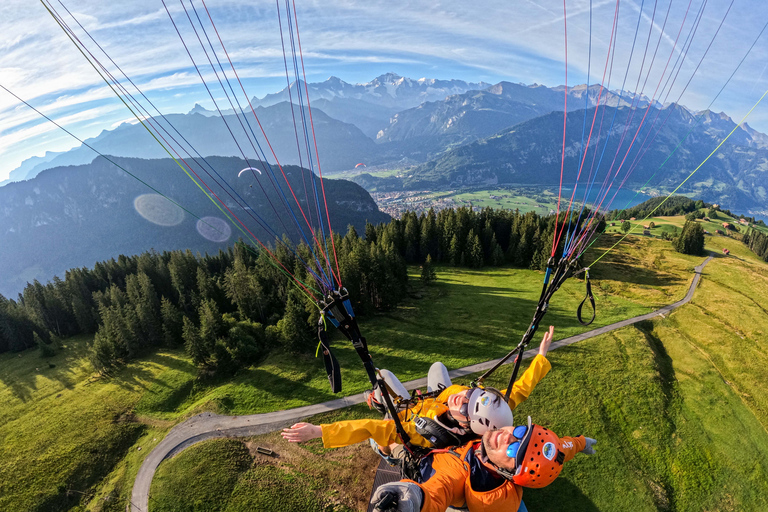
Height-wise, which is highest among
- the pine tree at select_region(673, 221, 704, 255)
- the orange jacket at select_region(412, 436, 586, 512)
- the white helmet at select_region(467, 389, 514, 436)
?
the white helmet at select_region(467, 389, 514, 436)

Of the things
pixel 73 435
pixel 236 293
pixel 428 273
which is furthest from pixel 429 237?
pixel 73 435

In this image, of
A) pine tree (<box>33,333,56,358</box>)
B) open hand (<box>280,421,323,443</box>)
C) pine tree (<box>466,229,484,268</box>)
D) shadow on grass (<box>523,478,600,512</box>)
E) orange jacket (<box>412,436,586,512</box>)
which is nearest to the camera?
orange jacket (<box>412,436,586,512</box>)

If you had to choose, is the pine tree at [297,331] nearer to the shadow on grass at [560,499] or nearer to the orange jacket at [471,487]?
the shadow on grass at [560,499]

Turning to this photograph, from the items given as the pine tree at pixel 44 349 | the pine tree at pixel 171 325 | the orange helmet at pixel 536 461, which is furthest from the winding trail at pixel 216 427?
the pine tree at pixel 44 349

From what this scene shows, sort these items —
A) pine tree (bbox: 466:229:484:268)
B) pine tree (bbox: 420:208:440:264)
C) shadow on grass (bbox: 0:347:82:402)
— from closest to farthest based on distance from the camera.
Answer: shadow on grass (bbox: 0:347:82:402) < pine tree (bbox: 466:229:484:268) < pine tree (bbox: 420:208:440:264)

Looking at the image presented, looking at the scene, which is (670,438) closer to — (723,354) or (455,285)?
(723,354)

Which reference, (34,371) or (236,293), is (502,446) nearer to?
(236,293)

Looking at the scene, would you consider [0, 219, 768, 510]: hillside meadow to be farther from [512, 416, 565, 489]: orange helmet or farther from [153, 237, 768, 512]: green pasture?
[512, 416, 565, 489]: orange helmet

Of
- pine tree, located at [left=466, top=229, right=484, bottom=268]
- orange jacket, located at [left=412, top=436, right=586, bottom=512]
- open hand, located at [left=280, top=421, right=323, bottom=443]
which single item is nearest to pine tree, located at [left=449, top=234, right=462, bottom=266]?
pine tree, located at [left=466, top=229, right=484, bottom=268]
